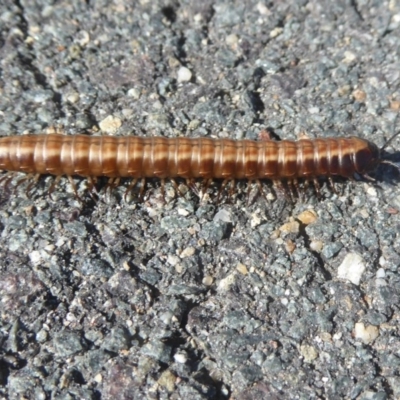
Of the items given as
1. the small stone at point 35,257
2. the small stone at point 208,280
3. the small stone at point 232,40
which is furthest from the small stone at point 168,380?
the small stone at point 232,40

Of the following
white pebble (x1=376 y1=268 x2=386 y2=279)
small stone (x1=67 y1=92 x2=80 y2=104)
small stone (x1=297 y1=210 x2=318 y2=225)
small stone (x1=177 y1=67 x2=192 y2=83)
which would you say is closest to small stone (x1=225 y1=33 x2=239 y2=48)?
small stone (x1=177 y1=67 x2=192 y2=83)

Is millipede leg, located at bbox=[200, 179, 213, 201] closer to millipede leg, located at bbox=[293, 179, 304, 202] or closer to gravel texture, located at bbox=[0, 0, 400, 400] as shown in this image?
gravel texture, located at bbox=[0, 0, 400, 400]

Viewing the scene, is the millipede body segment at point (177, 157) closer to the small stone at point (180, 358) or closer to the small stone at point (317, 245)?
the small stone at point (317, 245)

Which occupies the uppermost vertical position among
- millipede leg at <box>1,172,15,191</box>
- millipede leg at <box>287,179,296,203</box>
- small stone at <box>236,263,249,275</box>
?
millipede leg at <box>287,179,296,203</box>

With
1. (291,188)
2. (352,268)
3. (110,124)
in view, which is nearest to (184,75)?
(110,124)

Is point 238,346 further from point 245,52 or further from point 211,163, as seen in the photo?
point 245,52

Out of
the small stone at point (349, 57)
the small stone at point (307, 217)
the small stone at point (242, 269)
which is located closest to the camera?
the small stone at point (242, 269)
